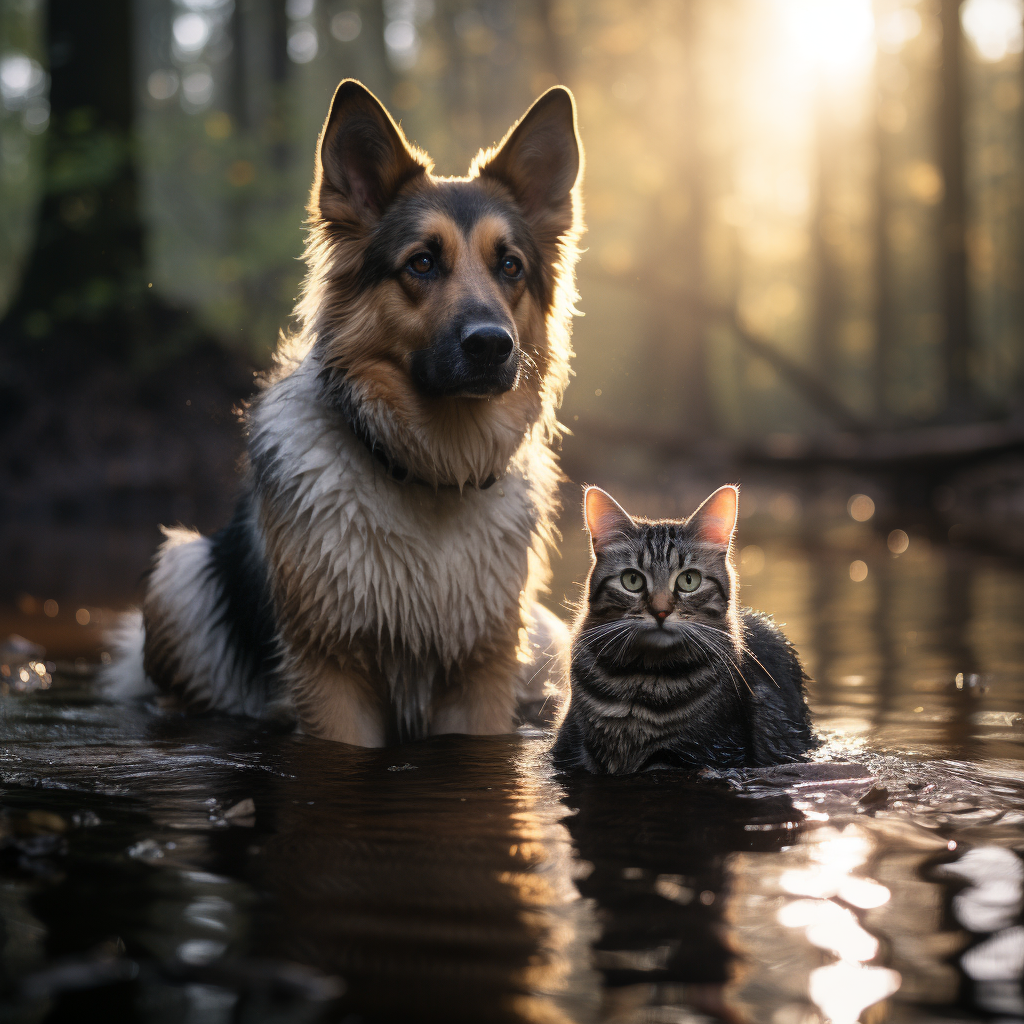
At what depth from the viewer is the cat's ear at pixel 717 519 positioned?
404 centimetres

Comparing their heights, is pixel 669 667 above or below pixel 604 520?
below

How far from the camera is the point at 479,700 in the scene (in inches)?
179

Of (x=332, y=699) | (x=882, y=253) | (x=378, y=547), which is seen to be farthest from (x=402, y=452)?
(x=882, y=253)

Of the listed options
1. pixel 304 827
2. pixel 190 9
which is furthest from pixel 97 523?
pixel 190 9

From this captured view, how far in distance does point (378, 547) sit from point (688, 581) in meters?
1.24

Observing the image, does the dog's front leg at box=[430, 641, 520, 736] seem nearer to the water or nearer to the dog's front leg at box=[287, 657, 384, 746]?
the water

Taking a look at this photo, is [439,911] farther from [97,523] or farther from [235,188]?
[235,188]

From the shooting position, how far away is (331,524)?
Result: 14.0 feet

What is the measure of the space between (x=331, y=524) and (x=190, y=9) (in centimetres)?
3815

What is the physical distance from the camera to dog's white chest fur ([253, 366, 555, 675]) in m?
4.23

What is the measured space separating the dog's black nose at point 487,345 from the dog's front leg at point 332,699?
132cm

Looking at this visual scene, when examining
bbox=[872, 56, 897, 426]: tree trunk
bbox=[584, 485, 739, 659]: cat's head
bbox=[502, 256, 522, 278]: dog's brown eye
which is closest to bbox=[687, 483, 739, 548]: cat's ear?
bbox=[584, 485, 739, 659]: cat's head

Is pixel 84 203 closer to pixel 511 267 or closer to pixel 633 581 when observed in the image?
pixel 511 267

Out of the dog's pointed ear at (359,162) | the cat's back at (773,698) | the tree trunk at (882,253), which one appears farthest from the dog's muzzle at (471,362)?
the tree trunk at (882,253)
